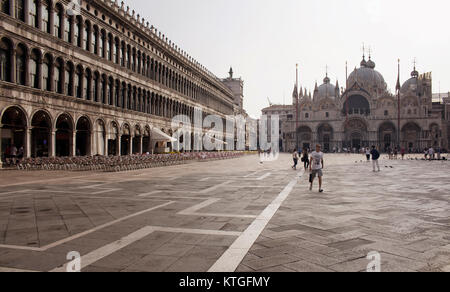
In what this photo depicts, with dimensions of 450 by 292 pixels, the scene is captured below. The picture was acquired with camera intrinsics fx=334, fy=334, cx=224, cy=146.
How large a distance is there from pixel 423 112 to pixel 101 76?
3038 inches

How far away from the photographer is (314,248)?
4.96 meters

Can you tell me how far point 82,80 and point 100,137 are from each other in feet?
19.2

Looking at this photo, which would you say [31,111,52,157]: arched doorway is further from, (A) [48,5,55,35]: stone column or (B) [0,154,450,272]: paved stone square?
(B) [0,154,450,272]: paved stone square

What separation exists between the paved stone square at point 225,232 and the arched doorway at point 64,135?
18.8 metres

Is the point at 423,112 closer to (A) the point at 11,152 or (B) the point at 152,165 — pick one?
(B) the point at 152,165

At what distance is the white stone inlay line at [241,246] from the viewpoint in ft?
13.8

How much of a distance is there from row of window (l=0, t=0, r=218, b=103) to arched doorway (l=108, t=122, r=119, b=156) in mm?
6958

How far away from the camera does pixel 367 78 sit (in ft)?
305

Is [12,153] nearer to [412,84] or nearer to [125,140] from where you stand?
[125,140]

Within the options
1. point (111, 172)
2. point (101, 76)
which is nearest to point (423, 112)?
point (101, 76)

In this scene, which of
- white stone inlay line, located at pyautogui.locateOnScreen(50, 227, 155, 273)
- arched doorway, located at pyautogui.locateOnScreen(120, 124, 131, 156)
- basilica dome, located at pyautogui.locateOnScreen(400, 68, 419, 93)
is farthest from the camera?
basilica dome, located at pyautogui.locateOnScreen(400, 68, 419, 93)

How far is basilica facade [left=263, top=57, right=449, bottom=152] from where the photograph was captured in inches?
3189

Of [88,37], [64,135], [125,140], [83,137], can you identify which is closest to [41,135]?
[64,135]

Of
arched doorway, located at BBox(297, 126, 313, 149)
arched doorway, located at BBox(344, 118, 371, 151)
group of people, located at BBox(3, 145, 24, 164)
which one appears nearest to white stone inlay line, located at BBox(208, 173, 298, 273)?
group of people, located at BBox(3, 145, 24, 164)
